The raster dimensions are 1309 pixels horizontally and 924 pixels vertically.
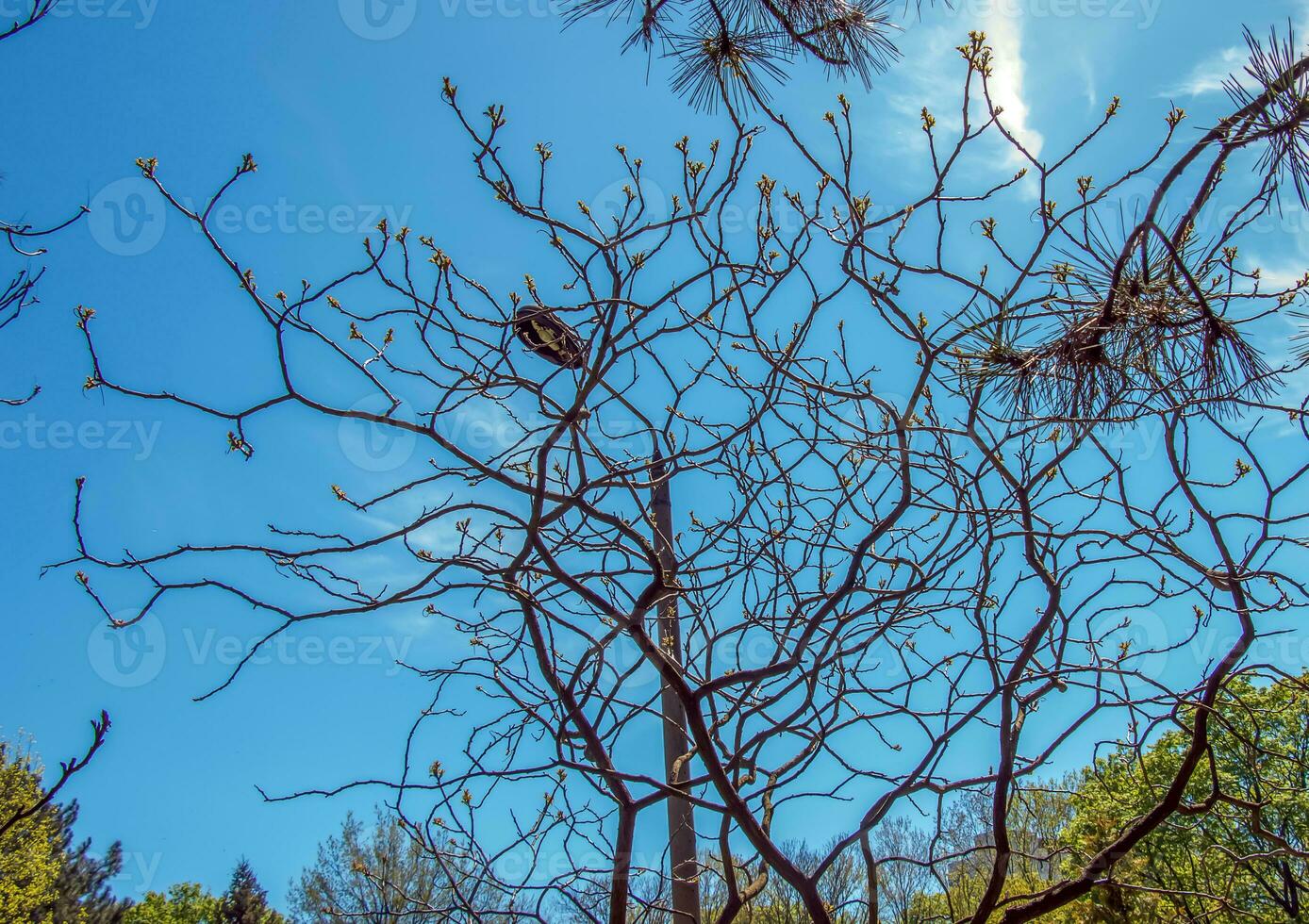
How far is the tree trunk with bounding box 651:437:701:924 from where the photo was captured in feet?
7.80

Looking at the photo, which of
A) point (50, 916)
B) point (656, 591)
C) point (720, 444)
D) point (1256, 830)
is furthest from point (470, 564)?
point (50, 916)

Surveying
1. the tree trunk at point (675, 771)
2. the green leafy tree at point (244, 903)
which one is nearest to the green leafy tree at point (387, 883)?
the tree trunk at point (675, 771)

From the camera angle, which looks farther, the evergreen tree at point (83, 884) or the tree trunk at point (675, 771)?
the evergreen tree at point (83, 884)

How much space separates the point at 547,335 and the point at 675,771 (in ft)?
4.37

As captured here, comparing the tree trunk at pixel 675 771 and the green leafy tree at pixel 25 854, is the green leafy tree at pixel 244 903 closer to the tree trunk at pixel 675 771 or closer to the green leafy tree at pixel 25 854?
the green leafy tree at pixel 25 854

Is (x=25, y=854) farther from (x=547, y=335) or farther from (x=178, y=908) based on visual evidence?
(x=547, y=335)

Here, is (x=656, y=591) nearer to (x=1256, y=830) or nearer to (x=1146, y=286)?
(x=1146, y=286)

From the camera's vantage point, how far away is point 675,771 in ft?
8.20

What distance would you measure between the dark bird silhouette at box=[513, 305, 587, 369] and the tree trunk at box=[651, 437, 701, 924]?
394 mm

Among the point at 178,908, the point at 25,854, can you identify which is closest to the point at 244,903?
the point at 178,908

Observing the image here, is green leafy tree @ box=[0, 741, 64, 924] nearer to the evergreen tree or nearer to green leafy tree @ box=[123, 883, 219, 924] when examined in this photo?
the evergreen tree

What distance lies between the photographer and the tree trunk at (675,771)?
238cm

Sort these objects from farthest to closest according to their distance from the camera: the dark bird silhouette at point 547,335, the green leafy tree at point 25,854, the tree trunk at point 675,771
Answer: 1. the green leafy tree at point 25,854
2. the tree trunk at point 675,771
3. the dark bird silhouette at point 547,335

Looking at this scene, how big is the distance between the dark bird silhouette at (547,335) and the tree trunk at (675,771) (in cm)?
39
